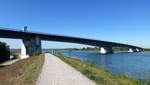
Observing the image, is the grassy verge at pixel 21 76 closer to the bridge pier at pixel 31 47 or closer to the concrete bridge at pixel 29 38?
the concrete bridge at pixel 29 38

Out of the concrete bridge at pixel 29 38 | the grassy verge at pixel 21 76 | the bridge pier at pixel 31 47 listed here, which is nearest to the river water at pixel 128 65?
the grassy verge at pixel 21 76

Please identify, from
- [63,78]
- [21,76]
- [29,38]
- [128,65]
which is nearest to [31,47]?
[29,38]

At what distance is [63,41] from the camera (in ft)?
326

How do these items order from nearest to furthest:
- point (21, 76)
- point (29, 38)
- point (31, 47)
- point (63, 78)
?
point (63, 78)
point (21, 76)
point (31, 47)
point (29, 38)

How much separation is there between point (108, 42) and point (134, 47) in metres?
45.5

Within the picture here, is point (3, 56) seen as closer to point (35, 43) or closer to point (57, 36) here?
point (35, 43)

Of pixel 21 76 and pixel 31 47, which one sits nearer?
pixel 21 76

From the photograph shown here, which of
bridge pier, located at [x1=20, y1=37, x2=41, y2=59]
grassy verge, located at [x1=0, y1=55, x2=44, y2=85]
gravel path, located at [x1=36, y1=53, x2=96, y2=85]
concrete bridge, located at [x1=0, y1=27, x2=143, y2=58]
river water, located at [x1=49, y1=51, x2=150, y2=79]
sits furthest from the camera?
bridge pier, located at [x1=20, y1=37, x2=41, y2=59]

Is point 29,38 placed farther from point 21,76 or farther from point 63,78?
point 63,78

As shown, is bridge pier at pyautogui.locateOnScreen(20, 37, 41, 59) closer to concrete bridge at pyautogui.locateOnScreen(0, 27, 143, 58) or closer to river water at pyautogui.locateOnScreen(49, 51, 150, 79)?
concrete bridge at pyautogui.locateOnScreen(0, 27, 143, 58)

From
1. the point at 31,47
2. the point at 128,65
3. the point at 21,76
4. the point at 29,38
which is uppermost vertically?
the point at 29,38

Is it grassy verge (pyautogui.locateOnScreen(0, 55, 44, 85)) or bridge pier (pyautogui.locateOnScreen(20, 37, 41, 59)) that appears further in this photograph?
bridge pier (pyautogui.locateOnScreen(20, 37, 41, 59))

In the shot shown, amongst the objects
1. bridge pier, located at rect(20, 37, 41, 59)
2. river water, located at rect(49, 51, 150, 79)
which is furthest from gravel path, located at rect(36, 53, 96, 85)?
bridge pier, located at rect(20, 37, 41, 59)

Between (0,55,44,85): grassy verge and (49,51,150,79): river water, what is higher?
(0,55,44,85): grassy verge
